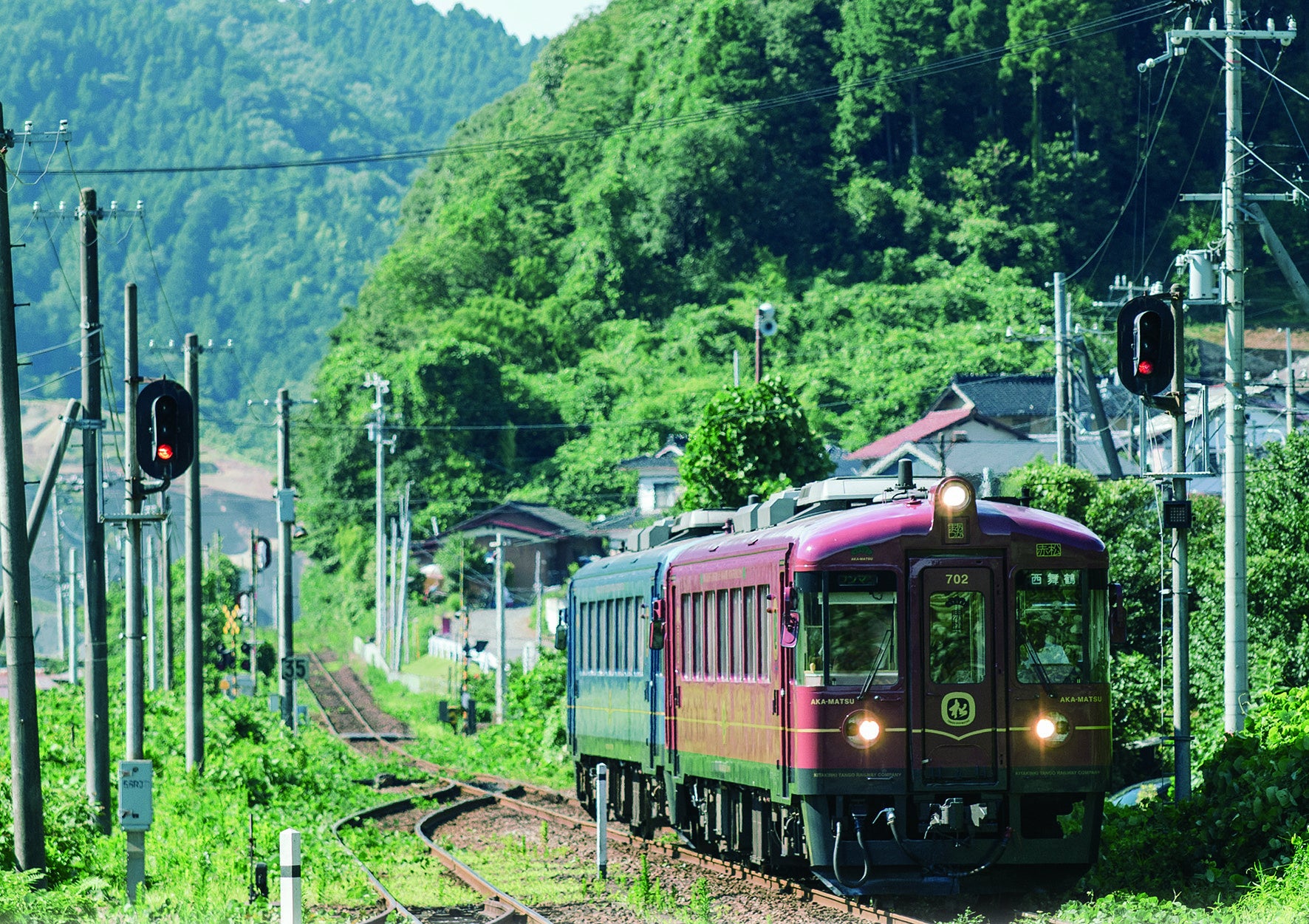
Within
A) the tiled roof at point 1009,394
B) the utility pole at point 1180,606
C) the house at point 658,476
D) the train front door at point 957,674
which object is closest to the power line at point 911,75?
the house at point 658,476

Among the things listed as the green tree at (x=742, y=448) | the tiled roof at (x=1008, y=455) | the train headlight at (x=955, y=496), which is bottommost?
the train headlight at (x=955, y=496)

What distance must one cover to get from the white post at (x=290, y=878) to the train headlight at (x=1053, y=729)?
5.14 m

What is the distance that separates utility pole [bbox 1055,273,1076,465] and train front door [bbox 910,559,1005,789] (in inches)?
701

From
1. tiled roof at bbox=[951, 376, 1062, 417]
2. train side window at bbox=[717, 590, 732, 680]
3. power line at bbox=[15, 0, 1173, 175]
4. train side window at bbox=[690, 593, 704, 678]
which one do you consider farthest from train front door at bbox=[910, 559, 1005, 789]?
power line at bbox=[15, 0, 1173, 175]

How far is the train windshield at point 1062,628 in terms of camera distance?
12.7 m

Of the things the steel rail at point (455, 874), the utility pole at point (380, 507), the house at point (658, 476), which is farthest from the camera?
the house at point (658, 476)

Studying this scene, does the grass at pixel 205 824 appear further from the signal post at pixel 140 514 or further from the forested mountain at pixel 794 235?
the forested mountain at pixel 794 235

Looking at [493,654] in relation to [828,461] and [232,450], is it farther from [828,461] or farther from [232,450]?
[232,450]

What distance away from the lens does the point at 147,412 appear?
1505 cm

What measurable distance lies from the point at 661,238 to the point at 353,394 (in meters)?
18.3

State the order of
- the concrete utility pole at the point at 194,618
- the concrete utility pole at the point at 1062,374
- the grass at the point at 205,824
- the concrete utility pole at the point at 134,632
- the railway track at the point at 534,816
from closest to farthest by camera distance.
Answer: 1. the grass at the point at 205,824
2. the railway track at the point at 534,816
3. the concrete utility pole at the point at 134,632
4. the concrete utility pole at the point at 194,618
5. the concrete utility pole at the point at 1062,374

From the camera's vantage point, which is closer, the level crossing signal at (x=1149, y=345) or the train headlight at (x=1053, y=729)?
the train headlight at (x=1053, y=729)

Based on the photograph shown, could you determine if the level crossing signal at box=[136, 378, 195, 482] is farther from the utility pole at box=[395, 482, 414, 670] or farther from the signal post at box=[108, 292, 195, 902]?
the utility pole at box=[395, 482, 414, 670]

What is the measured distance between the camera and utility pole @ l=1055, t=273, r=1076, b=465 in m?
30.8
